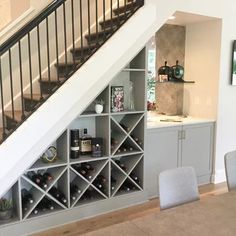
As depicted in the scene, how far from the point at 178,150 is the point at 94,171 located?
124 centimetres

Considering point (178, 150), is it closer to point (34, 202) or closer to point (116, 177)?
point (116, 177)

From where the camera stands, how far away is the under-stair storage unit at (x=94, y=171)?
9.75ft

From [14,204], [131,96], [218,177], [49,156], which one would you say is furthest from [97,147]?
[218,177]

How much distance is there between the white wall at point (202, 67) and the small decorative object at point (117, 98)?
154 cm

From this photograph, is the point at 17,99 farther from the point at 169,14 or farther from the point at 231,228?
the point at 231,228

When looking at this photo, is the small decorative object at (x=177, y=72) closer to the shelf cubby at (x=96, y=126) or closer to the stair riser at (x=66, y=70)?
the shelf cubby at (x=96, y=126)

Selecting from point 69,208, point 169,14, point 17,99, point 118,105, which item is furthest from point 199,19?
point 69,208

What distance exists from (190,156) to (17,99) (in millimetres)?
2449

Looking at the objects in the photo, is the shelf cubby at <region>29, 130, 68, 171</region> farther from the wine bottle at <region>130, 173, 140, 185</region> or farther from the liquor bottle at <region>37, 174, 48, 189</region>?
the wine bottle at <region>130, 173, 140, 185</region>

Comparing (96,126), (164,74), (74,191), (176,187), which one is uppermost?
(164,74)

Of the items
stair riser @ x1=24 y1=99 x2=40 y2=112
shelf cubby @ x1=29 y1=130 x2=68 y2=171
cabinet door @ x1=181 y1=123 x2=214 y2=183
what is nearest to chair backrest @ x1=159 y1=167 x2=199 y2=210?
stair riser @ x1=24 y1=99 x2=40 y2=112

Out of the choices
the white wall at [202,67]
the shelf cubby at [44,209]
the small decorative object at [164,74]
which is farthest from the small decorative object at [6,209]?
the white wall at [202,67]

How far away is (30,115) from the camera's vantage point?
2.45 m

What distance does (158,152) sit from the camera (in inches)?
146
